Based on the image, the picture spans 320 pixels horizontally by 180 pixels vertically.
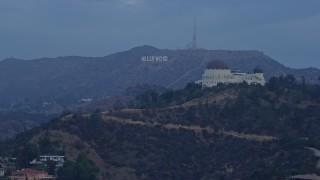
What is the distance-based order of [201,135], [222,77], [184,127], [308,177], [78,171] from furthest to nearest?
1. [222,77]
2. [184,127]
3. [201,135]
4. [78,171]
5. [308,177]

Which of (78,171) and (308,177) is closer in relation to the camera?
(308,177)

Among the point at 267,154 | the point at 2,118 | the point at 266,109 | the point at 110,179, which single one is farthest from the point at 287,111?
A: the point at 2,118

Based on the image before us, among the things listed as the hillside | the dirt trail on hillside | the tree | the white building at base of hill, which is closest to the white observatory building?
the white building at base of hill

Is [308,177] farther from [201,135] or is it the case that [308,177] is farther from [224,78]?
[224,78]

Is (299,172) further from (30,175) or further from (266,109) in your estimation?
(266,109)

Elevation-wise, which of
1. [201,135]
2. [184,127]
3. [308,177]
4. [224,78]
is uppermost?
[224,78]

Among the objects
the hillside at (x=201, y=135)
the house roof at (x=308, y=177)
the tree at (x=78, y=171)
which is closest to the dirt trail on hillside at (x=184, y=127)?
the hillside at (x=201, y=135)

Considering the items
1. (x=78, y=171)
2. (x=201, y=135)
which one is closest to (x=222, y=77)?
(x=201, y=135)

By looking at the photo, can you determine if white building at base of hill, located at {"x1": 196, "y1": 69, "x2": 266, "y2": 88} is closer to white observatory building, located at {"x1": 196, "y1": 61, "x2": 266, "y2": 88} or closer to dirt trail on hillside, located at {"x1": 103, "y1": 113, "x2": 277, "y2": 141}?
white observatory building, located at {"x1": 196, "y1": 61, "x2": 266, "y2": 88}
